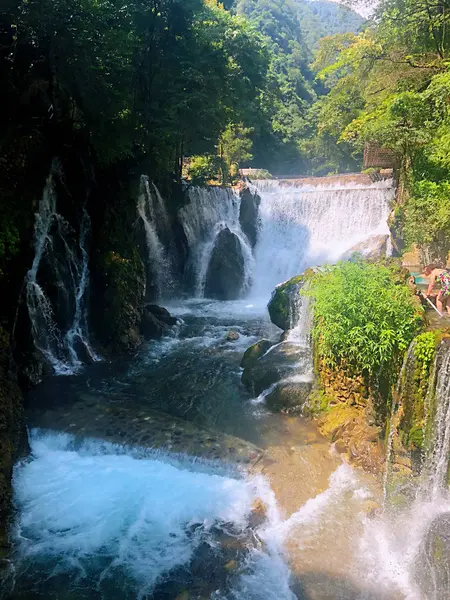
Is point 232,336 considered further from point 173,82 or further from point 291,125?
point 291,125

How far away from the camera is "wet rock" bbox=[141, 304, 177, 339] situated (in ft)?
44.3

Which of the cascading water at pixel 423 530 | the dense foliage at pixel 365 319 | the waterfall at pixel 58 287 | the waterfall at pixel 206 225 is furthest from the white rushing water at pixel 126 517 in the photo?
the waterfall at pixel 206 225

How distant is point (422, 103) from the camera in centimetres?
1157

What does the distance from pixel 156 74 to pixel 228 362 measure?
443 inches

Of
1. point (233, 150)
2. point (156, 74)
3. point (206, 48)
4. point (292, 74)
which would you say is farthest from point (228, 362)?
point (292, 74)

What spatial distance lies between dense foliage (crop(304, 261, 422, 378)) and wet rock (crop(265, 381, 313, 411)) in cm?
83

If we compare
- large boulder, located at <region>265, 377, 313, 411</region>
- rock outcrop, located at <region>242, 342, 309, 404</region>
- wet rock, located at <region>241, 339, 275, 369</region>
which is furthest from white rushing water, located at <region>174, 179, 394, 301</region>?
large boulder, located at <region>265, 377, 313, 411</region>

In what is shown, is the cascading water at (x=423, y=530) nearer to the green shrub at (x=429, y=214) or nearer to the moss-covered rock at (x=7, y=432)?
the moss-covered rock at (x=7, y=432)

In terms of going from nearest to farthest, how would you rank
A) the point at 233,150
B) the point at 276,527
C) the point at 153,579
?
the point at 153,579
the point at 276,527
the point at 233,150

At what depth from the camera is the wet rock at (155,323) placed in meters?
13.5

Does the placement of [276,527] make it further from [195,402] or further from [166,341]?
[166,341]

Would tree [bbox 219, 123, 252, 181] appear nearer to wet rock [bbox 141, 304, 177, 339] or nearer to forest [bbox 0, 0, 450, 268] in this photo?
forest [bbox 0, 0, 450, 268]

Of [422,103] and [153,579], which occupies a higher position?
[422,103]

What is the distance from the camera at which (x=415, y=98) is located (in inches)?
453
